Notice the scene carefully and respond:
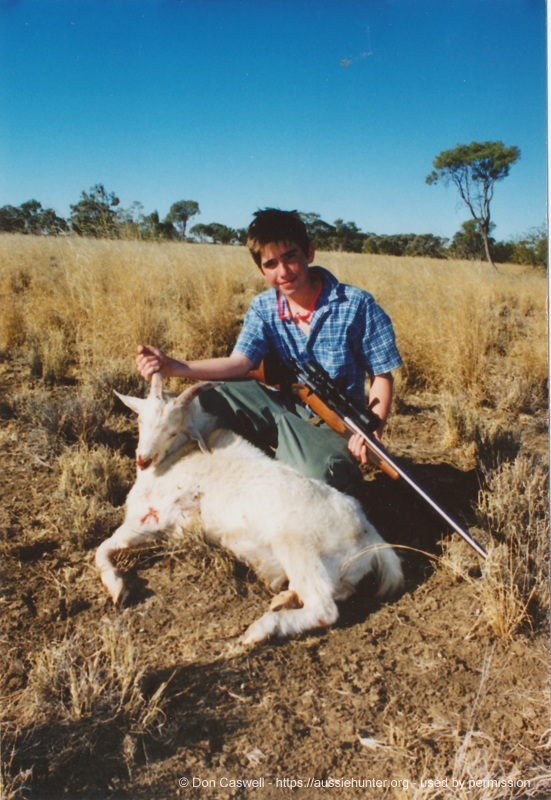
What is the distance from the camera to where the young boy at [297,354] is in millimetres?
3631

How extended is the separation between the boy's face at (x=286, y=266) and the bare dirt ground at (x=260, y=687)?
1631 millimetres

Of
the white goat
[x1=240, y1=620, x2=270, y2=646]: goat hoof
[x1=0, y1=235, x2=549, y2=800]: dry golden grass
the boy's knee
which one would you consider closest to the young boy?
the boy's knee

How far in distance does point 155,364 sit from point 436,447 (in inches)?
99.2

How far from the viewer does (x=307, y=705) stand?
2.45 meters

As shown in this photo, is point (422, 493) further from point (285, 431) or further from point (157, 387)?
point (157, 387)

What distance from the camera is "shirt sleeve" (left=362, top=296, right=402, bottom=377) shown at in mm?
3846

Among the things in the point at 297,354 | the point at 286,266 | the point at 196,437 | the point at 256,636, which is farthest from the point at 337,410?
the point at 256,636

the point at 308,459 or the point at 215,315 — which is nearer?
the point at 308,459

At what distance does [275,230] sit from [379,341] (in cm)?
95

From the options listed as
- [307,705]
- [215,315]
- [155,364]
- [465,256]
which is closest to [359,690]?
[307,705]

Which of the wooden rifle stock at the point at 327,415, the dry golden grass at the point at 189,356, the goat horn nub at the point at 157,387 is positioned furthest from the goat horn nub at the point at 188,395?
the dry golden grass at the point at 189,356

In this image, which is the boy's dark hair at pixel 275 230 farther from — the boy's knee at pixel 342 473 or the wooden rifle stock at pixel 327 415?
the boy's knee at pixel 342 473

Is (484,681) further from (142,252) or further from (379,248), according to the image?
(379,248)

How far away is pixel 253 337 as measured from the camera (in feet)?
13.6
